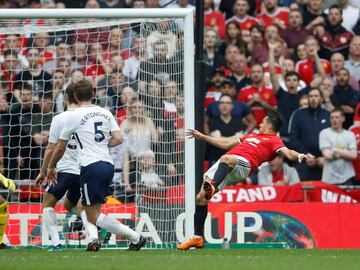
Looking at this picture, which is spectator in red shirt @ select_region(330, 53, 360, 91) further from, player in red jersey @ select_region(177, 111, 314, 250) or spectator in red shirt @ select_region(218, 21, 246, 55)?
player in red jersey @ select_region(177, 111, 314, 250)

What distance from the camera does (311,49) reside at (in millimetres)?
20094

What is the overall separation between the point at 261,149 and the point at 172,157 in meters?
1.92

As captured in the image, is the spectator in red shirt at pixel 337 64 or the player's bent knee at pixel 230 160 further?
the spectator in red shirt at pixel 337 64

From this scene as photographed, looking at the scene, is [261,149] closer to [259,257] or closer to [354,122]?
[259,257]

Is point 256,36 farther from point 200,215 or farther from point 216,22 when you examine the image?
point 200,215

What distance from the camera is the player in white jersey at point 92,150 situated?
13.5m

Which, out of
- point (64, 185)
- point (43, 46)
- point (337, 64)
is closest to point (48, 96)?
point (43, 46)

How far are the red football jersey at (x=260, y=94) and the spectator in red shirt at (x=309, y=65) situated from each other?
0.92 metres

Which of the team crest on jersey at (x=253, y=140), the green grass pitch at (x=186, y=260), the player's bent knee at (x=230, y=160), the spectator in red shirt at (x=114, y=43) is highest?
the spectator in red shirt at (x=114, y=43)

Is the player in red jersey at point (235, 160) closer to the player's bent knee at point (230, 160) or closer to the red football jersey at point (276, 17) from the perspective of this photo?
the player's bent knee at point (230, 160)

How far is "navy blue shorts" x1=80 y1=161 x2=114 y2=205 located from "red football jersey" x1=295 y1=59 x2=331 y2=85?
24.5ft

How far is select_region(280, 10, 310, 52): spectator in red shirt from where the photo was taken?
68.0 feet

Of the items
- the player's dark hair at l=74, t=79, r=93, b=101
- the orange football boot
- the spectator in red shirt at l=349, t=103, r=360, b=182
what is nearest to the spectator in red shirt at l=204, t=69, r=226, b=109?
the spectator in red shirt at l=349, t=103, r=360, b=182

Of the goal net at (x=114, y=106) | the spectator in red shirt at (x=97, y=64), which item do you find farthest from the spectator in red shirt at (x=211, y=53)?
the spectator in red shirt at (x=97, y=64)
